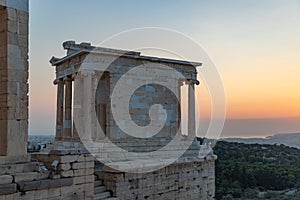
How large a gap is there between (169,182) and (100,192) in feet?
10.0

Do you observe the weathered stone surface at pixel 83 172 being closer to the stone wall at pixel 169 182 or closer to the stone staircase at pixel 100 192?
the stone staircase at pixel 100 192

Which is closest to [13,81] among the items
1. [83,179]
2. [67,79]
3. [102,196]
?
[83,179]

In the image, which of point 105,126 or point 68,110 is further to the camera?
point 68,110

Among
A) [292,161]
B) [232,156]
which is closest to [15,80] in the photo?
[232,156]

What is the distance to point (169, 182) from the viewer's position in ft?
43.3

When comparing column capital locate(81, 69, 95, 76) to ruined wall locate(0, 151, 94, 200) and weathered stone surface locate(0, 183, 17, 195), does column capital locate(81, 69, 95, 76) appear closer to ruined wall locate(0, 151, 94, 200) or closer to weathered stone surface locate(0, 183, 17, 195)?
ruined wall locate(0, 151, 94, 200)

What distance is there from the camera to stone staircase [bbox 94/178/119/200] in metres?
10.6

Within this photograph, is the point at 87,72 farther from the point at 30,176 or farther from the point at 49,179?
the point at 30,176

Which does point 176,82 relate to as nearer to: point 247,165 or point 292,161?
point 247,165

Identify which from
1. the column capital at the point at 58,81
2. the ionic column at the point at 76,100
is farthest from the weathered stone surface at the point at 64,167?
the column capital at the point at 58,81

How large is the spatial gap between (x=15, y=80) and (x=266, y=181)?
23350 millimetres

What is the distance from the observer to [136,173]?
38.3 feet

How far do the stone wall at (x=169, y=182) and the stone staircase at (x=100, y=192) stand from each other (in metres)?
0.13

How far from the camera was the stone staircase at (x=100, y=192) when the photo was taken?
418 inches
